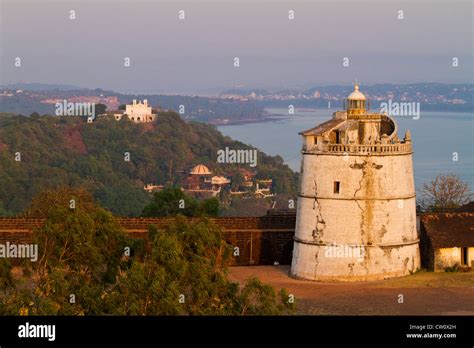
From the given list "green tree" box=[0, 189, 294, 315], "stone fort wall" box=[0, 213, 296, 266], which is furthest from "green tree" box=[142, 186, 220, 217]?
"green tree" box=[0, 189, 294, 315]

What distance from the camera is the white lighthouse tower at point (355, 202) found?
163ft

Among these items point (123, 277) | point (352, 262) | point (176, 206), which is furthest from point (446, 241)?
point (176, 206)

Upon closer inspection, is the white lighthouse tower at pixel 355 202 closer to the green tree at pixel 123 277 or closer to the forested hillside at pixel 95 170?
the green tree at pixel 123 277

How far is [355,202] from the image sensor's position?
1955 inches

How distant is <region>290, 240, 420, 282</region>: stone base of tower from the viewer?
163ft

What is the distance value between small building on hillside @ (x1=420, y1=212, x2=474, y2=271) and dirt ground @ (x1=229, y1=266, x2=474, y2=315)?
0.72m

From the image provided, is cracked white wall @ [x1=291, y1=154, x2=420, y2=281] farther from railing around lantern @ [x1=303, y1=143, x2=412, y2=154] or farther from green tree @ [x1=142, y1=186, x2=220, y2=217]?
green tree @ [x1=142, y1=186, x2=220, y2=217]

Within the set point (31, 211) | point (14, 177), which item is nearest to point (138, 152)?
point (14, 177)

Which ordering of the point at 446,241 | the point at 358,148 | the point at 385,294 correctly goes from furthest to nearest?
the point at 446,241, the point at 358,148, the point at 385,294

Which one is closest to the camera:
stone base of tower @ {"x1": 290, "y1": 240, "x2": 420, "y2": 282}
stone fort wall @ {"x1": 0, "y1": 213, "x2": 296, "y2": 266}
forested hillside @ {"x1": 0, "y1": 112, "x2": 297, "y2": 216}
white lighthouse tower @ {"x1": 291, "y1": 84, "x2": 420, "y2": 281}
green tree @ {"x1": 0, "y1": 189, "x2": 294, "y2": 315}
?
green tree @ {"x1": 0, "y1": 189, "x2": 294, "y2": 315}

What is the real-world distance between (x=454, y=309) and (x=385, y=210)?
6.62 m

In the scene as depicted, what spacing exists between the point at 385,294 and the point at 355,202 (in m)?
4.00

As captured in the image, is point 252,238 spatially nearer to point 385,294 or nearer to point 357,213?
point 357,213

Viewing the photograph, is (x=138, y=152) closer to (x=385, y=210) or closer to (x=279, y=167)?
(x=279, y=167)
